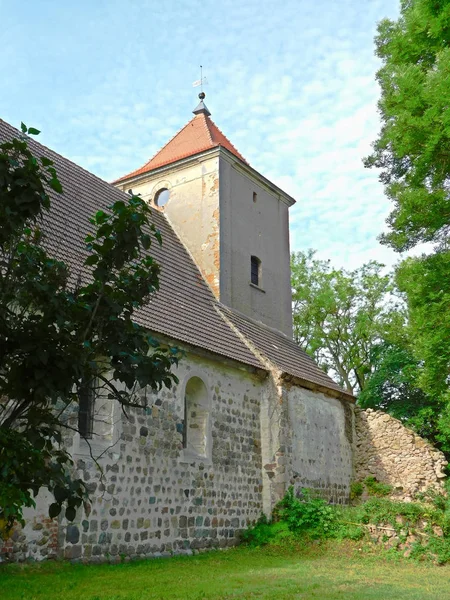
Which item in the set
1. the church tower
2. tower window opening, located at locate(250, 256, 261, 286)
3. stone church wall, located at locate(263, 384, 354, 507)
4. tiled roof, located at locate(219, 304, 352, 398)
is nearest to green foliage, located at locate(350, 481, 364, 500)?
stone church wall, located at locate(263, 384, 354, 507)

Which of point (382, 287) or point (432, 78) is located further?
point (382, 287)

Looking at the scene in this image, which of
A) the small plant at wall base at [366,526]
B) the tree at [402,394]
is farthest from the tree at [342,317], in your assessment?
the small plant at wall base at [366,526]

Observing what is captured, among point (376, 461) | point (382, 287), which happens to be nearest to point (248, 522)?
point (376, 461)

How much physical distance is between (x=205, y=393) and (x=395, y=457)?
6.99 meters

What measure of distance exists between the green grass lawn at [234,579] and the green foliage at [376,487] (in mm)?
5010

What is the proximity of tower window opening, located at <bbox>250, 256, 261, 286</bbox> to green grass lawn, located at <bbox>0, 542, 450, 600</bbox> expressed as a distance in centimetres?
872

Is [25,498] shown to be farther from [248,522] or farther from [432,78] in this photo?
[248,522]

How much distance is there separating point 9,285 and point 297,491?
468 inches

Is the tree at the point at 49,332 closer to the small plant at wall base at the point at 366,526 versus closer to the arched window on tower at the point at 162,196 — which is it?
the small plant at wall base at the point at 366,526

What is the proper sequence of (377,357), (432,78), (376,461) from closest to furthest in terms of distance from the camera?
(432,78) < (376,461) < (377,357)

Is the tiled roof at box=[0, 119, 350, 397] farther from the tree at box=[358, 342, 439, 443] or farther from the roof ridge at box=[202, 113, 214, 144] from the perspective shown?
the tree at box=[358, 342, 439, 443]

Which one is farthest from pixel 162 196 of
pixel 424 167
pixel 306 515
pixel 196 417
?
pixel 306 515

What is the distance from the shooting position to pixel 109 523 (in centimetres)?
1023

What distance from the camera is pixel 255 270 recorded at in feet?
62.0
